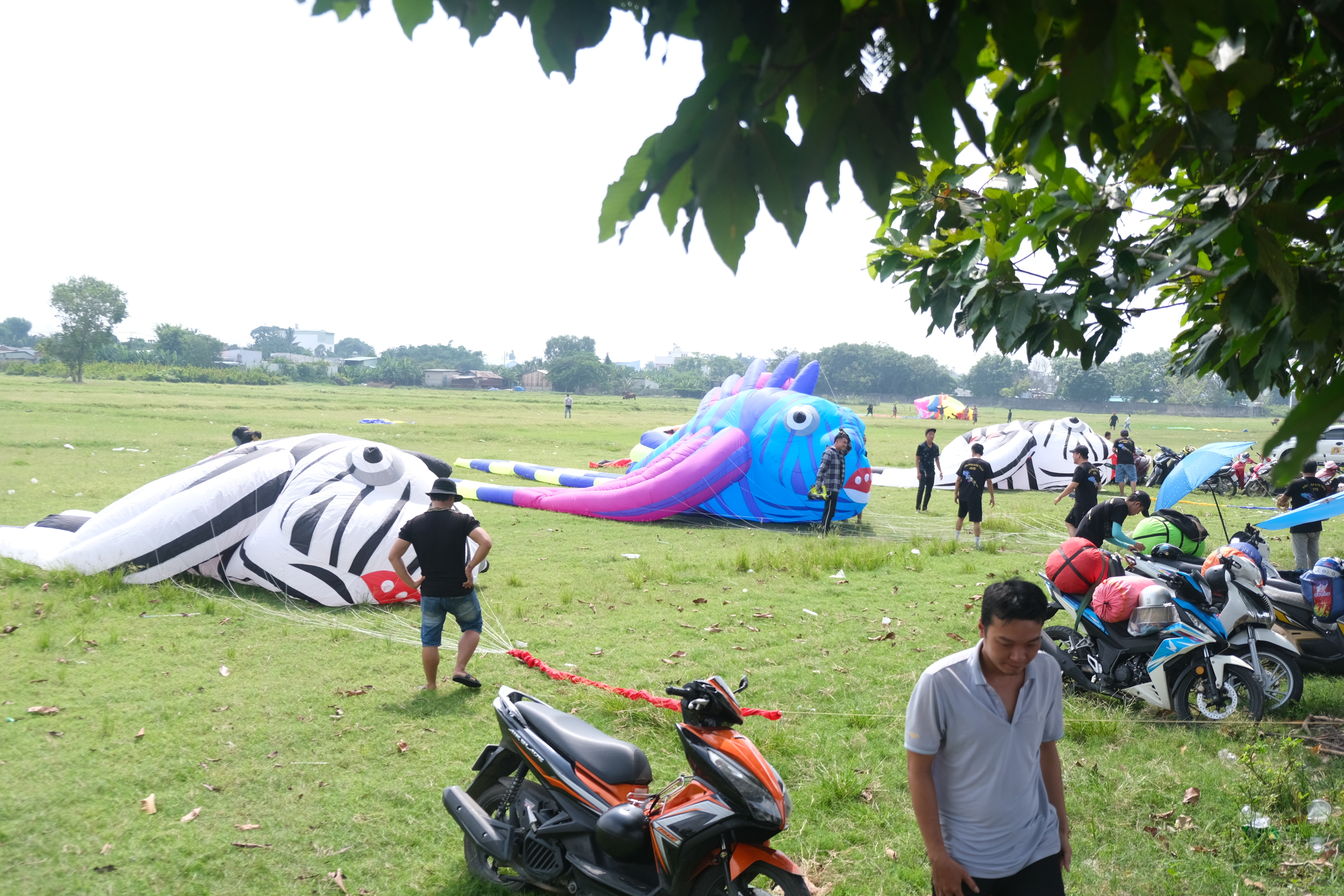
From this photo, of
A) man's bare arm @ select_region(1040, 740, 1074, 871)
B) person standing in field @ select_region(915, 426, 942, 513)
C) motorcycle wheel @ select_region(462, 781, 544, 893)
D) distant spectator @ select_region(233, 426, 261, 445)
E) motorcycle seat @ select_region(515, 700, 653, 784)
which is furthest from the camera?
person standing in field @ select_region(915, 426, 942, 513)

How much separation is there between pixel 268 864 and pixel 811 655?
4.33 m

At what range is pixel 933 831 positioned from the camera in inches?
100

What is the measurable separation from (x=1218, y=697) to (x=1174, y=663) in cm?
33

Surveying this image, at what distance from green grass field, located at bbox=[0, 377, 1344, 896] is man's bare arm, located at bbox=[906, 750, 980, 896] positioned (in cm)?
136

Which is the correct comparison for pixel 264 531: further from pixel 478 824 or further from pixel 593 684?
pixel 478 824

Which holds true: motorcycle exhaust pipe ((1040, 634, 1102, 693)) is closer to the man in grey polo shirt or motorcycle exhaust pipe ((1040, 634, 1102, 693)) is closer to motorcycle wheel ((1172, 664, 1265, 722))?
motorcycle wheel ((1172, 664, 1265, 722))

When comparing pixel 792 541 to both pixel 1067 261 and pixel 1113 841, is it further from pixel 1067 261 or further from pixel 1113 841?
pixel 1067 261

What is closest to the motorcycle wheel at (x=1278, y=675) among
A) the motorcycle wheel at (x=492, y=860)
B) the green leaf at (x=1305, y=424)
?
the motorcycle wheel at (x=492, y=860)

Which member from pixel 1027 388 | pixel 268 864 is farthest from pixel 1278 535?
pixel 1027 388

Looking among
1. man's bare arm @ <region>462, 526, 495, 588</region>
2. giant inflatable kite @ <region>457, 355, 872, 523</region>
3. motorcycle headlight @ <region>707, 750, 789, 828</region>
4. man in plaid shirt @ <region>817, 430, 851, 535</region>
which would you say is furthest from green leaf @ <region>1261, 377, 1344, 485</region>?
giant inflatable kite @ <region>457, 355, 872, 523</region>

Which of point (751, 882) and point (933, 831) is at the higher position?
point (933, 831)

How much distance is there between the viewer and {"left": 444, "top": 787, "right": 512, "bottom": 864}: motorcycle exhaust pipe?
142 inches

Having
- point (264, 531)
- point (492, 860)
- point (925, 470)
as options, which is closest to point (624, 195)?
point (492, 860)

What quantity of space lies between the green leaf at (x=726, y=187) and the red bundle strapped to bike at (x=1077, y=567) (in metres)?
5.54
